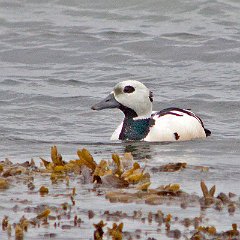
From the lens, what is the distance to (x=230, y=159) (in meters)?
11.8

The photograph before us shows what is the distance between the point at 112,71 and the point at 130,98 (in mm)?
6418

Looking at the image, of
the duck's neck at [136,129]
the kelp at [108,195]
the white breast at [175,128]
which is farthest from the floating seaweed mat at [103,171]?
the duck's neck at [136,129]

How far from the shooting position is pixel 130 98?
1398cm

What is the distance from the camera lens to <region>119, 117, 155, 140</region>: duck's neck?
551 inches

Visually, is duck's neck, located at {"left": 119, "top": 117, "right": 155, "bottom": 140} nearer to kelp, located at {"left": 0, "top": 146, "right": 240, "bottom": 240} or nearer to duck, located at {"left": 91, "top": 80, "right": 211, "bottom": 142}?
duck, located at {"left": 91, "top": 80, "right": 211, "bottom": 142}

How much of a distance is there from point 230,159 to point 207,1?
13819 millimetres

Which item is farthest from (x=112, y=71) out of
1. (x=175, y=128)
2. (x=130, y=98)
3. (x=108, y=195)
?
(x=108, y=195)

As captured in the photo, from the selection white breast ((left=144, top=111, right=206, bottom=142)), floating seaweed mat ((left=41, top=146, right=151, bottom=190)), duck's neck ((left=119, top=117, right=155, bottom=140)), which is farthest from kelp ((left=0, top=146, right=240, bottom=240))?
duck's neck ((left=119, top=117, right=155, bottom=140))

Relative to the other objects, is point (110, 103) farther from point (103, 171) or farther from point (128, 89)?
point (103, 171)

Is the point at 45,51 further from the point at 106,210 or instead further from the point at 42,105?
the point at 106,210

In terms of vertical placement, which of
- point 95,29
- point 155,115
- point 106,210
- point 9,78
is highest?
point 95,29

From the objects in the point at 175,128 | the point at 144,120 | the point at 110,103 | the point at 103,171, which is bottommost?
the point at 103,171

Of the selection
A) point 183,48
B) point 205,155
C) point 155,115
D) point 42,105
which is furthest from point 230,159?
point 183,48

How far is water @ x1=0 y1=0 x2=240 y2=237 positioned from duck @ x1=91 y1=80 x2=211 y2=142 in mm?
272
